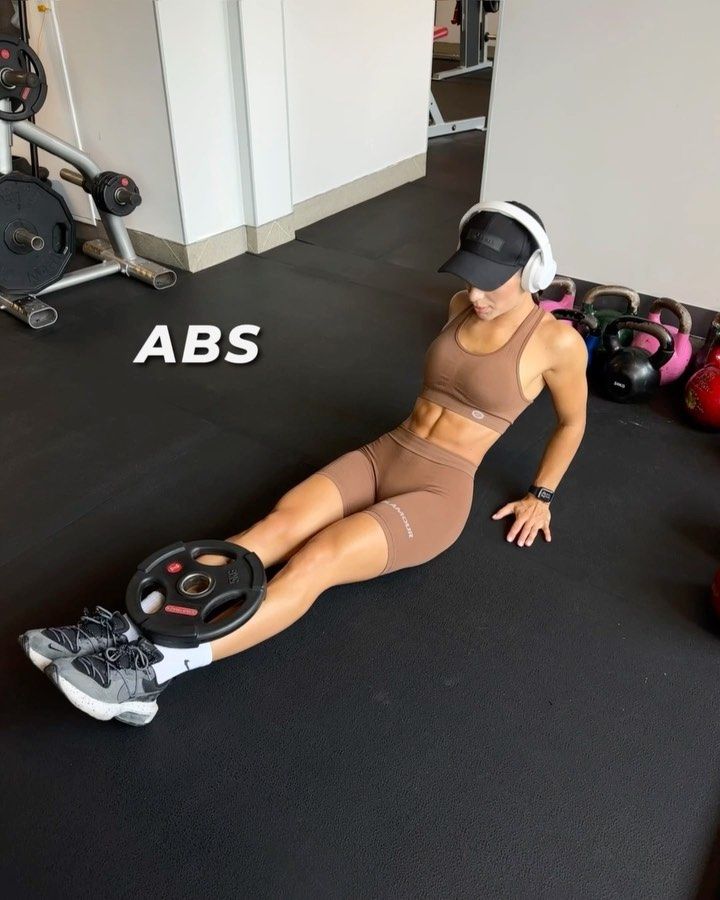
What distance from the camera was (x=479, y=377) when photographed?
147cm

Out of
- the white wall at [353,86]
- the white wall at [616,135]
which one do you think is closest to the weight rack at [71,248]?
the white wall at [353,86]

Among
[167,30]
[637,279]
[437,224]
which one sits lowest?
[437,224]

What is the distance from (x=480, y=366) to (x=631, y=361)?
95cm

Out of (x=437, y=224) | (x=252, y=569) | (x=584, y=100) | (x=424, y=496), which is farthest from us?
(x=437, y=224)

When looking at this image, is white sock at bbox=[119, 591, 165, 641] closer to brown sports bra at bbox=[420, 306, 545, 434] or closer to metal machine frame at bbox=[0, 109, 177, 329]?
brown sports bra at bbox=[420, 306, 545, 434]

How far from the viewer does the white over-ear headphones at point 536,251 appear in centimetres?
129

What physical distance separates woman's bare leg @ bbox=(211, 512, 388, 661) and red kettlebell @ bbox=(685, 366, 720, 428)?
1.21 meters

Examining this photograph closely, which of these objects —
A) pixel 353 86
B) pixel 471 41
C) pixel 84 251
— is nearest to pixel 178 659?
pixel 84 251

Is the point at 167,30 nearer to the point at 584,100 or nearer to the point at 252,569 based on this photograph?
the point at 584,100

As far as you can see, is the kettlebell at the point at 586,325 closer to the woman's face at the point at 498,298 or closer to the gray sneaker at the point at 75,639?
the woman's face at the point at 498,298

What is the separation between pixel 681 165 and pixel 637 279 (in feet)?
1.30

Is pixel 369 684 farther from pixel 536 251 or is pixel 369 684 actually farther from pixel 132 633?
pixel 536 251

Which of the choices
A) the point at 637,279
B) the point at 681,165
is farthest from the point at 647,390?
the point at 681,165

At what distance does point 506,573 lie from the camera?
1649 mm
